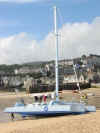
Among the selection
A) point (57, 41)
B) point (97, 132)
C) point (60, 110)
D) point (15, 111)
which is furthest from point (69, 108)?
point (97, 132)

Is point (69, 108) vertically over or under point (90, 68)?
under

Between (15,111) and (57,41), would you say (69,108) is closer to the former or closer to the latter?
(15,111)

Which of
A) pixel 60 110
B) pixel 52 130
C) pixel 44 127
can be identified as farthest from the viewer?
pixel 60 110

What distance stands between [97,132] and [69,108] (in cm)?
927

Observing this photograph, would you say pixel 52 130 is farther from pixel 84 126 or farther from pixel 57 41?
pixel 57 41

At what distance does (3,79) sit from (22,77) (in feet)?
41.8

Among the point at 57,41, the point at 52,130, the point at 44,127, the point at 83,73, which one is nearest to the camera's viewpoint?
the point at 52,130

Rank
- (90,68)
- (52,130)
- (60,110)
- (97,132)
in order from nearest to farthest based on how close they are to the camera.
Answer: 1. (97,132)
2. (52,130)
3. (60,110)
4. (90,68)

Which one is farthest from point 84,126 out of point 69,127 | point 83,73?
point 83,73

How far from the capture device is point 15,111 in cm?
2406

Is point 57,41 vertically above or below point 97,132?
above

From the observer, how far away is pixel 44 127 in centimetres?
1631

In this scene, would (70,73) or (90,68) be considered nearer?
(70,73)

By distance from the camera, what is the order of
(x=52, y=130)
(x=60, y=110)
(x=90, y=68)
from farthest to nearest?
(x=90, y=68) → (x=60, y=110) → (x=52, y=130)
